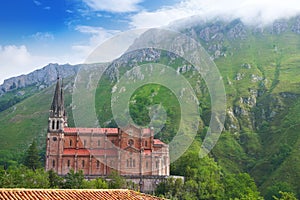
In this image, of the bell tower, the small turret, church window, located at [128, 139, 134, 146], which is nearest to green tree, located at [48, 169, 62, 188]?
the bell tower

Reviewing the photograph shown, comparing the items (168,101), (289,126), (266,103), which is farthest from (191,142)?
(266,103)

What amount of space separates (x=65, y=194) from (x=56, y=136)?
258ft

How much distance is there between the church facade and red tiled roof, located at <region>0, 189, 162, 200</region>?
65.6m

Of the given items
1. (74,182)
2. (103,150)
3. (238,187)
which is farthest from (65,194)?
(238,187)

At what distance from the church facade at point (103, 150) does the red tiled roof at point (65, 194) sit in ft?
215

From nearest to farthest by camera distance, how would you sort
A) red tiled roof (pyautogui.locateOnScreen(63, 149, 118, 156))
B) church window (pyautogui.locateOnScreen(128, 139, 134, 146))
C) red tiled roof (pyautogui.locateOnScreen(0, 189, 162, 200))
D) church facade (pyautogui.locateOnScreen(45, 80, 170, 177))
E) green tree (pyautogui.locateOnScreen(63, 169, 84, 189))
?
red tiled roof (pyautogui.locateOnScreen(0, 189, 162, 200)), green tree (pyautogui.locateOnScreen(63, 169, 84, 189)), church facade (pyautogui.locateOnScreen(45, 80, 170, 177)), church window (pyautogui.locateOnScreen(128, 139, 134, 146)), red tiled roof (pyautogui.locateOnScreen(63, 149, 118, 156))

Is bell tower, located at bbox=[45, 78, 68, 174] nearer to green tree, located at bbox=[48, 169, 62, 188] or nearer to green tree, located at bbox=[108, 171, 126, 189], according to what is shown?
green tree, located at bbox=[108, 171, 126, 189]

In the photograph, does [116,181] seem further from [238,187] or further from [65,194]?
[65,194]

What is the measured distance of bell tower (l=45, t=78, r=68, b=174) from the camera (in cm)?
9956

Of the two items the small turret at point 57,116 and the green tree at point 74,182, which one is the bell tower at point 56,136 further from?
the green tree at point 74,182

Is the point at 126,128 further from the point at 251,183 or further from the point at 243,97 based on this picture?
the point at 243,97

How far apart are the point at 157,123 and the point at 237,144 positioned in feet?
112

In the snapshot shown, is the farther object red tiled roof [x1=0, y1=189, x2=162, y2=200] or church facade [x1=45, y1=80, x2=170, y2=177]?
church facade [x1=45, y1=80, x2=170, y2=177]

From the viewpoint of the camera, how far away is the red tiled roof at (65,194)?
23.7 meters
